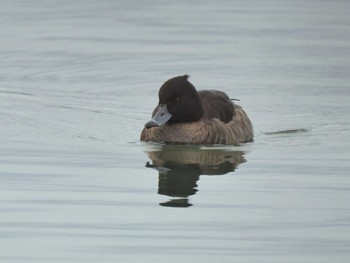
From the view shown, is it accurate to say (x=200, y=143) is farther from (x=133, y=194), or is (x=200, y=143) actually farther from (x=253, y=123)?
(x=133, y=194)

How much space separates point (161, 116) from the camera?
1802cm

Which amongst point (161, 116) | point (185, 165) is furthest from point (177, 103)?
point (185, 165)

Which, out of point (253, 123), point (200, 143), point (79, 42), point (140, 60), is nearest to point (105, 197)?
point (200, 143)

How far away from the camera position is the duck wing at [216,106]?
18.5 m

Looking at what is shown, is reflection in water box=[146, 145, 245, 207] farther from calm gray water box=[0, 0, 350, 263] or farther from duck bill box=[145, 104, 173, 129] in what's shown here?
duck bill box=[145, 104, 173, 129]

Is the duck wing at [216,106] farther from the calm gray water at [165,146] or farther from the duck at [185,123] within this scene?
the calm gray water at [165,146]

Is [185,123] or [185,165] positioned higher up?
[185,123]

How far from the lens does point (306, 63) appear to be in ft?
80.3

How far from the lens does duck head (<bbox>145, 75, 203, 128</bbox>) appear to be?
18.0m

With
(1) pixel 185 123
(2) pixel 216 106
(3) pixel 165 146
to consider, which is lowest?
(3) pixel 165 146

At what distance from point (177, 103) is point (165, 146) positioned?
25.2 inches

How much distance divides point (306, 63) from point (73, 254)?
13641 mm

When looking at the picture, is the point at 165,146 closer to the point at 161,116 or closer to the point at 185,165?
the point at 161,116

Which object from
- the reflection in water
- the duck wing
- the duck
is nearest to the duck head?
the duck
